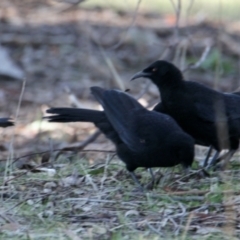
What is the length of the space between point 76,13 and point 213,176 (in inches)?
392

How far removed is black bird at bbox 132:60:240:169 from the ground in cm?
28

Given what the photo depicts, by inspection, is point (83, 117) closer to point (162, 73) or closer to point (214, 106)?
point (162, 73)

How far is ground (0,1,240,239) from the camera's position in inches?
207

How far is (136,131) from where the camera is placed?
634cm

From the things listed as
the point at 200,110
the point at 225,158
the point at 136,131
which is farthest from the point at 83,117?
the point at 225,158

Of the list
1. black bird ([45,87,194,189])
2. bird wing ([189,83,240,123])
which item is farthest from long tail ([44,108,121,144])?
bird wing ([189,83,240,123])

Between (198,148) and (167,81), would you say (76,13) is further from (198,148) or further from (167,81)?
(167,81)

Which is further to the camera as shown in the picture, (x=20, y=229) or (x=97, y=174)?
(x=97, y=174)

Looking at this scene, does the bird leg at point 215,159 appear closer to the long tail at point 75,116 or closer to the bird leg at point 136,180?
the bird leg at point 136,180

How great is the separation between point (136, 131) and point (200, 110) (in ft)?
2.82

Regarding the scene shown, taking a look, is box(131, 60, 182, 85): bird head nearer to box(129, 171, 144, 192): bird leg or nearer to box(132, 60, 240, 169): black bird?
box(132, 60, 240, 169): black bird

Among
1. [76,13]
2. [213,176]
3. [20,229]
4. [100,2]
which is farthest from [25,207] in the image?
[100,2]

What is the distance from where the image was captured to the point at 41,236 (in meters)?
4.99

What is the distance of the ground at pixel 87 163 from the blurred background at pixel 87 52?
0.03 m
